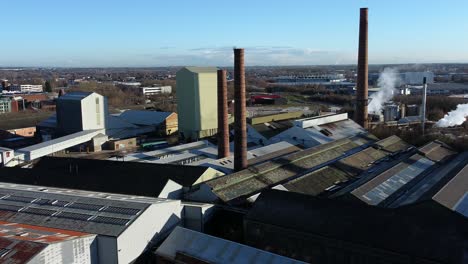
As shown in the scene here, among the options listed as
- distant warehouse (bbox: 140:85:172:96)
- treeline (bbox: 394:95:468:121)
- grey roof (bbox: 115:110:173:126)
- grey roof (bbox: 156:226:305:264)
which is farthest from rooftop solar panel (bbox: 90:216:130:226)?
distant warehouse (bbox: 140:85:172:96)

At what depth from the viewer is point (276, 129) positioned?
3597 centimetres

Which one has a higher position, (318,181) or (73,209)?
(73,209)

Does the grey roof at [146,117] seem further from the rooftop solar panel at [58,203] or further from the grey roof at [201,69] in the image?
the rooftop solar panel at [58,203]

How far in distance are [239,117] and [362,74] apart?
1434cm

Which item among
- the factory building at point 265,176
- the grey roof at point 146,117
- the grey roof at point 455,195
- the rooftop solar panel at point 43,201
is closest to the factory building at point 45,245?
the rooftop solar panel at point 43,201

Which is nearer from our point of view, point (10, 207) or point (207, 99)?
point (10, 207)

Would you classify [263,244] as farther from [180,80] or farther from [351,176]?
[180,80]

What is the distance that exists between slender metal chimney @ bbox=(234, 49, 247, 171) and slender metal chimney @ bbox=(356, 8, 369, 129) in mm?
13121

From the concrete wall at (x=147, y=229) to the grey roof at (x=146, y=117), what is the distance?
89.1 ft

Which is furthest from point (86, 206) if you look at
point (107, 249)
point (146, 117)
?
point (146, 117)

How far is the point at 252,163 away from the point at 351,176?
5.24m

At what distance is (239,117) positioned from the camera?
880 inches

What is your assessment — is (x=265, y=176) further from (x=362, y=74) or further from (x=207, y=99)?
(x=207, y=99)

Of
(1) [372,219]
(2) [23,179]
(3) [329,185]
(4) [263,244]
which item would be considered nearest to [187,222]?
(4) [263,244]
